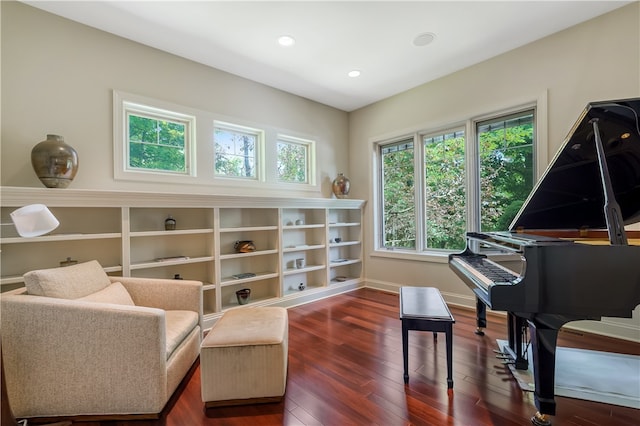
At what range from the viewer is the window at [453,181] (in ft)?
10.5

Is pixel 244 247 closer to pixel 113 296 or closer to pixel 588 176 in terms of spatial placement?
pixel 113 296

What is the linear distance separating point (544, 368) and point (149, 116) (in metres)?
3.86

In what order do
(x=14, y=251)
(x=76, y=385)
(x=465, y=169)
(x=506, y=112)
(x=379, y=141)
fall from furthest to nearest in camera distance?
(x=379, y=141) < (x=465, y=169) < (x=506, y=112) < (x=14, y=251) < (x=76, y=385)

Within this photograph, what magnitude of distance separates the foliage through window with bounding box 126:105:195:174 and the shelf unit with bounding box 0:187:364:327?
19.8 inches

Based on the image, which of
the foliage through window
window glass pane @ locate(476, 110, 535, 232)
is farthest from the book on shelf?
window glass pane @ locate(476, 110, 535, 232)

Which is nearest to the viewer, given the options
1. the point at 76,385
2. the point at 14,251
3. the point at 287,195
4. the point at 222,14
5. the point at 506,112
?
the point at 76,385

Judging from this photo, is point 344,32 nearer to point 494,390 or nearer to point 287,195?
point 287,195

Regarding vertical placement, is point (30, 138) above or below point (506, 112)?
below

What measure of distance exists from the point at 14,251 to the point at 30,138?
3.07 feet

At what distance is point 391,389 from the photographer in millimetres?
1865

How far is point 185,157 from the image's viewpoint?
10.6 ft

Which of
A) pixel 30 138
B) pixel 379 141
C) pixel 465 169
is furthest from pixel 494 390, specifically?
pixel 30 138

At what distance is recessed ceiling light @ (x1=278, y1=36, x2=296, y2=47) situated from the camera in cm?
280

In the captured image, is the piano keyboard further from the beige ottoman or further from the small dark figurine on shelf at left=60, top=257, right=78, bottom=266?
the small dark figurine on shelf at left=60, top=257, right=78, bottom=266
